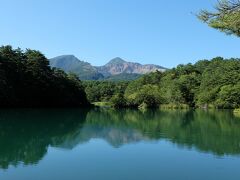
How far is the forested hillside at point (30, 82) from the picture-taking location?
2245 inches

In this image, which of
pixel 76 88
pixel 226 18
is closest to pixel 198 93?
pixel 76 88

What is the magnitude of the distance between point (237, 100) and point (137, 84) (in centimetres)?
3762

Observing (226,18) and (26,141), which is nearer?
(226,18)

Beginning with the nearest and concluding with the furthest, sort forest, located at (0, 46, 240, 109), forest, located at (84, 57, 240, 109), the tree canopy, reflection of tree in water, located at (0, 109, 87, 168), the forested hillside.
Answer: the tree canopy < reflection of tree in water, located at (0, 109, 87, 168) < the forested hillside < forest, located at (0, 46, 240, 109) < forest, located at (84, 57, 240, 109)

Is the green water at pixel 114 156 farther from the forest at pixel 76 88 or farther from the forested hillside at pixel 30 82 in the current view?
the forest at pixel 76 88

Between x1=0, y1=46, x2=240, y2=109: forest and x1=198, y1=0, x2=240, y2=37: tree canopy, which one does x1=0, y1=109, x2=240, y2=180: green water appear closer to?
x1=198, y1=0, x2=240, y2=37: tree canopy

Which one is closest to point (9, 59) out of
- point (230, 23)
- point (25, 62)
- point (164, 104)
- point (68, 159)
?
point (25, 62)

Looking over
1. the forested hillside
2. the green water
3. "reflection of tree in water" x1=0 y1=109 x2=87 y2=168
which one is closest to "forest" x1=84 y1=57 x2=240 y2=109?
the forested hillside

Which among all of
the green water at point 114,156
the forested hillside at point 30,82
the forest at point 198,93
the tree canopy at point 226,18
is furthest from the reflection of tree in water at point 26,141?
the forest at point 198,93

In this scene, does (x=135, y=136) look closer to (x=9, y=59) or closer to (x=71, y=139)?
(x=71, y=139)

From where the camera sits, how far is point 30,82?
62719 mm

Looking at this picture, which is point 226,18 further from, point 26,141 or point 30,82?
point 30,82

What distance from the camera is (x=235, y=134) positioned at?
28.2 m

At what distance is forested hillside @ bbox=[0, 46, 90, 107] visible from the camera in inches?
2245
